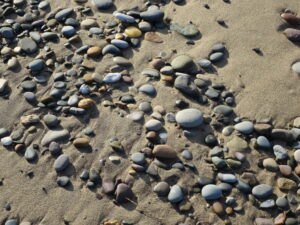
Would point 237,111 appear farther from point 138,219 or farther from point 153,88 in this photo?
point 138,219

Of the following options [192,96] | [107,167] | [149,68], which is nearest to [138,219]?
[107,167]

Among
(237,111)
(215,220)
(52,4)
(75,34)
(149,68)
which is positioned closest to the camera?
(215,220)

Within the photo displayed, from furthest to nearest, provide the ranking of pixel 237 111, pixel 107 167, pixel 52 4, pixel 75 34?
pixel 52 4 < pixel 75 34 < pixel 237 111 < pixel 107 167

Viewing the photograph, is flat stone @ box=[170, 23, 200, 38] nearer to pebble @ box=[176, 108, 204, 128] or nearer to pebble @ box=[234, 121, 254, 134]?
pebble @ box=[176, 108, 204, 128]

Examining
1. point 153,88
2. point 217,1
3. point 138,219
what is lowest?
point 138,219

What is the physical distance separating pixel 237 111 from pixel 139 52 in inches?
39.4

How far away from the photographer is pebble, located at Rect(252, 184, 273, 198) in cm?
292

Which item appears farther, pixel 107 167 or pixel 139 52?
pixel 139 52

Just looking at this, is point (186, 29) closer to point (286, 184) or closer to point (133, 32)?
point (133, 32)

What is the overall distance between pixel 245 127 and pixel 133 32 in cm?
134

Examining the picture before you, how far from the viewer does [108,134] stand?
3.27 meters

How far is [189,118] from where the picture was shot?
327 centimetres

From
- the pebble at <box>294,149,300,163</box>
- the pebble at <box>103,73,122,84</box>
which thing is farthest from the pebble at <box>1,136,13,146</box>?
the pebble at <box>294,149,300,163</box>

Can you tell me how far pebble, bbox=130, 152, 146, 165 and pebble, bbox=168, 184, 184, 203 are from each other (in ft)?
0.96
